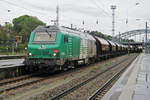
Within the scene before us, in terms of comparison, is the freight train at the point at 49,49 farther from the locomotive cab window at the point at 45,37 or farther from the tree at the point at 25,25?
the tree at the point at 25,25

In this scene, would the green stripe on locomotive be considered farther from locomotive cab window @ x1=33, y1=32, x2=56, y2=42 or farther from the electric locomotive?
locomotive cab window @ x1=33, y1=32, x2=56, y2=42

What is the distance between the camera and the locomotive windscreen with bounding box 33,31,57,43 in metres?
14.8

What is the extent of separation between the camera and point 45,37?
49.2 feet

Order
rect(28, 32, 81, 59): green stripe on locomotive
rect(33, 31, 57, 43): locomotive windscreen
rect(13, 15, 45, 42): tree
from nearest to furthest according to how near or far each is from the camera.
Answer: rect(28, 32, 81, 59): green stripe on locomotive
rect(33, 31, 57, 43): locomotive windscreen
rect(13, 15, 45, 42): tree

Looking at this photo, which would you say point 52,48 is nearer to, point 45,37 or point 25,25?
point 45,37

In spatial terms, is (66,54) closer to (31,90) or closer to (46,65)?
(46,65)

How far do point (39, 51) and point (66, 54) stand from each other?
7.05 ft

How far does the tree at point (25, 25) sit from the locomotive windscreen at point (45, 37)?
61.1 m

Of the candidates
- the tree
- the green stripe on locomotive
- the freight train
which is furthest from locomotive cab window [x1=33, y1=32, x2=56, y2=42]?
the tree

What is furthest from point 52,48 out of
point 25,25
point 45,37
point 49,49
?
point 25,25

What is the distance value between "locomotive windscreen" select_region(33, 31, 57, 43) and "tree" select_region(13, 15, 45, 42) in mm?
61102

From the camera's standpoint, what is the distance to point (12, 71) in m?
A: 14.5

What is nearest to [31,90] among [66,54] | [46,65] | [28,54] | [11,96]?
[11,96]

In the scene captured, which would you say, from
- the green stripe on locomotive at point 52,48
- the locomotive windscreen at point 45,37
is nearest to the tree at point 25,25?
the locomotive windscreen at point 45,37
